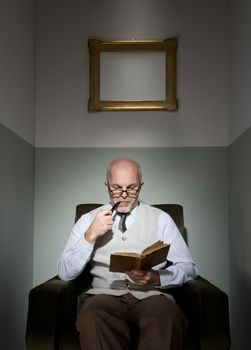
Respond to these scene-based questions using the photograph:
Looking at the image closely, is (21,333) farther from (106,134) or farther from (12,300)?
(106,134)

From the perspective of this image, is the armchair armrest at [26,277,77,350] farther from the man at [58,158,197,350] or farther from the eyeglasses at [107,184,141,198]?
the eyeglasses at [107,184,141,198]

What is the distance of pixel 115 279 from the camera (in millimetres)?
2352

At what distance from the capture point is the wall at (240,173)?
8.64ft

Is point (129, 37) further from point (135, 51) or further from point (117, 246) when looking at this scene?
point (117, 246)

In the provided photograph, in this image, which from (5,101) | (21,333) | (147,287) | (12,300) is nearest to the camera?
(147,287)

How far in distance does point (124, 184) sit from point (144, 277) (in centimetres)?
50

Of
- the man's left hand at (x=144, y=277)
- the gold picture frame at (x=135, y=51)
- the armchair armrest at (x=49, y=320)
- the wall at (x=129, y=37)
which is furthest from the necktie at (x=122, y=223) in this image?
the gold picture frame at (x=135, y=51)

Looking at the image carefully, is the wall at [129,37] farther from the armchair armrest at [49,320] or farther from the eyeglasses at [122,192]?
the armchair armrest at [49,320]

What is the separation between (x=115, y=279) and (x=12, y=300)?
75cm

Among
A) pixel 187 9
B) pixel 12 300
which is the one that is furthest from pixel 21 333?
pixel 187 9

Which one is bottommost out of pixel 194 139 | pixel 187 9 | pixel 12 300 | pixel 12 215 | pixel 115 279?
pixel 12 300

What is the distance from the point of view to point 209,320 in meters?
1.96

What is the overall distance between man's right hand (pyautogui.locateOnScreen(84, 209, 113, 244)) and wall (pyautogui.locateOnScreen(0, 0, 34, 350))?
1.81 feet

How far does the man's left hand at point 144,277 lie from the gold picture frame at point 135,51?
1343mm
